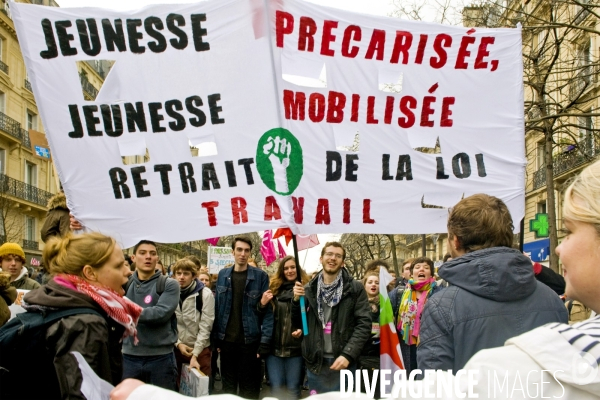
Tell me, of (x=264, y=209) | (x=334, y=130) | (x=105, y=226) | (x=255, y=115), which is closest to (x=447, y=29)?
(x=334, y=130)

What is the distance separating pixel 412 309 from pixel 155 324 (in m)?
2.82

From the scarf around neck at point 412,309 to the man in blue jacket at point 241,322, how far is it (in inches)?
58.5

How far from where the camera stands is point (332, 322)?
5.34 meters

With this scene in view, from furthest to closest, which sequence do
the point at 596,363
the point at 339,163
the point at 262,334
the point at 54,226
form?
the point at 262,334 → the point at 54,226 → the point at 339,163 → the point at 596,363

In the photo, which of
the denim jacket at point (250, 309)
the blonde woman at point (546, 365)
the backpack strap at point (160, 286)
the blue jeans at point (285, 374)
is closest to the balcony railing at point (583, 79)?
the denim jacket at point (250, 309)

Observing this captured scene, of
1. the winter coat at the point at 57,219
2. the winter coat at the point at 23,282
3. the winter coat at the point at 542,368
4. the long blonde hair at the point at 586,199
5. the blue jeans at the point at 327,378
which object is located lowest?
the blue jeans at the point at 327,378

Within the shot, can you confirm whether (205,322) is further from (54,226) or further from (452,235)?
(452,235)

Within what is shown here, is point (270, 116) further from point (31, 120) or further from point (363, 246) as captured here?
point (363, 246)

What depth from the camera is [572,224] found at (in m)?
1.45

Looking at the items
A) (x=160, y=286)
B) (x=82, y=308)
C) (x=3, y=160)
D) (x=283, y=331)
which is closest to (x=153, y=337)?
(x=160, y=286)

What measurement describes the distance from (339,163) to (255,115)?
77 cm

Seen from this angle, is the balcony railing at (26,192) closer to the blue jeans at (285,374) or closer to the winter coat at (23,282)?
the winter coat at (23,282)

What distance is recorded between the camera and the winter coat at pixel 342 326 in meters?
5.25

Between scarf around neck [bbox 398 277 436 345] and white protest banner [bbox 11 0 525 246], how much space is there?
6.57ft
